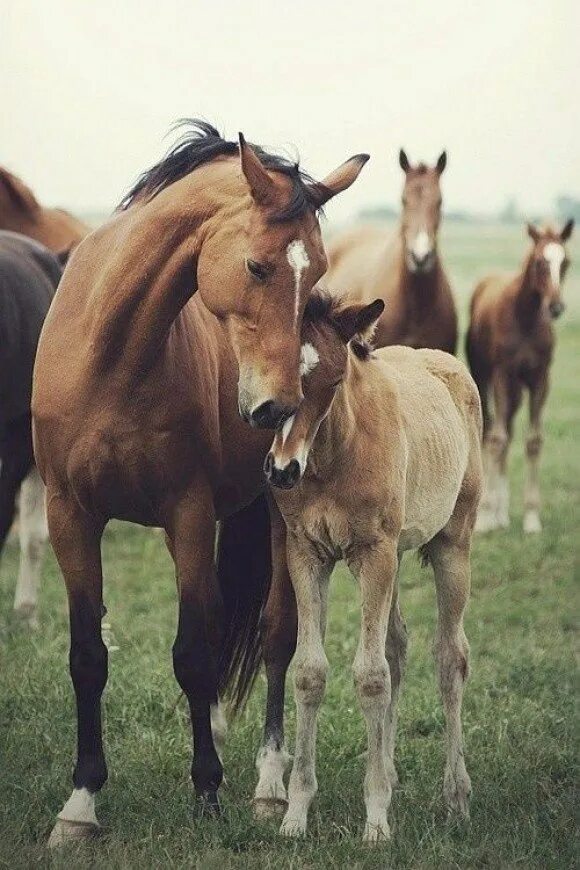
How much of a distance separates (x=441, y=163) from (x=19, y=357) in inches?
194

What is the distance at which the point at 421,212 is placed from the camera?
11.0m

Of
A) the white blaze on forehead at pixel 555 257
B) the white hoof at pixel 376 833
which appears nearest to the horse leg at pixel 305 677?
the white hoof at pixel 376 833

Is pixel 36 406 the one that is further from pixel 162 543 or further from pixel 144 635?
pixel 162 543

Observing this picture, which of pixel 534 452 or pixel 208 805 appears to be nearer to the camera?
pixel 208 805

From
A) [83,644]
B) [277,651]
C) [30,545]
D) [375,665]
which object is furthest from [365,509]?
[30,545]

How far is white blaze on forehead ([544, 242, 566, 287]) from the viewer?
1159 cm

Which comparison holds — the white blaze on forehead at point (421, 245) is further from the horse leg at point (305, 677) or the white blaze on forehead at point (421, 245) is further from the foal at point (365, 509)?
the horse leg at point (305, 677)

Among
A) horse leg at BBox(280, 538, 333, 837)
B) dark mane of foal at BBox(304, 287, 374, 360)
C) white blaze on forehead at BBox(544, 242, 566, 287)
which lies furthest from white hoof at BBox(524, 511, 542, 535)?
dark mane of foal at BBox(304, 287, 374, 360)

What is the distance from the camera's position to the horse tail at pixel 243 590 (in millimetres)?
5766

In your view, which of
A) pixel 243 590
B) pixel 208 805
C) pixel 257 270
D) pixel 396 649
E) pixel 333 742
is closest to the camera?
pixel 257 270

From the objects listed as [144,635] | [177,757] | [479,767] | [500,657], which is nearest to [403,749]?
[479,767]

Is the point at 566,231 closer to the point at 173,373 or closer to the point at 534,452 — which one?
the point at 534,452

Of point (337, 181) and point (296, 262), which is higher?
point (337, 181)

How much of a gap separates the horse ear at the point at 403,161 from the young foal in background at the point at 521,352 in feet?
4.46
